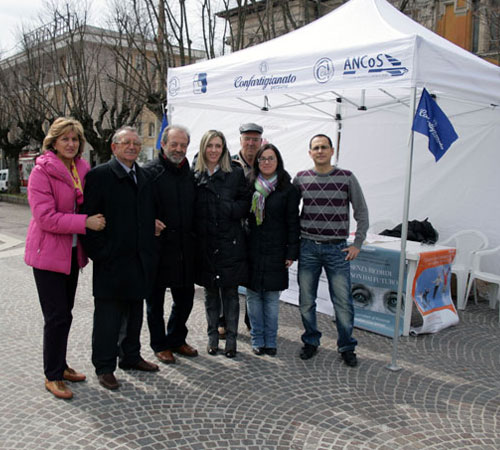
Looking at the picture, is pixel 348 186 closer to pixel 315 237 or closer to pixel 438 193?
pixel 315 237

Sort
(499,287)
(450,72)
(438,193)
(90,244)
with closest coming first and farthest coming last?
1. (90,244)
2. (450,72)
3. (499,287)
4. (438,193)

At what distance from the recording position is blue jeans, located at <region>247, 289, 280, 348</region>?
4328mm

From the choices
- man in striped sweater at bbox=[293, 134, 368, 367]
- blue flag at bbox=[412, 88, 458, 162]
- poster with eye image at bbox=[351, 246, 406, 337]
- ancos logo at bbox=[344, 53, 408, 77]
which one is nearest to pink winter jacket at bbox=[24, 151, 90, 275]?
man in striped sweater at bbox=[293, 134, 368, 367]

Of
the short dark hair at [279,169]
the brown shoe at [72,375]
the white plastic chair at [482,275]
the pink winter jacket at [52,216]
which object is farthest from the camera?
the white plastic chair at [482,275]

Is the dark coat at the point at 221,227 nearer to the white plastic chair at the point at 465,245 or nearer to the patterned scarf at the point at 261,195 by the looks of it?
the patterned scarf at the point at 261,195

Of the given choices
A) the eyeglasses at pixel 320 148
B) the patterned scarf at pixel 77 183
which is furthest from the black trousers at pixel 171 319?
the eyeglasses at pixel 320 148

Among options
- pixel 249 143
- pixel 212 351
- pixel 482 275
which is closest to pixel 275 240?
pixel 249 143

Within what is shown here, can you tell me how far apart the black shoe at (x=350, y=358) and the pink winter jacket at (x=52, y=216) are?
2365 millimetres

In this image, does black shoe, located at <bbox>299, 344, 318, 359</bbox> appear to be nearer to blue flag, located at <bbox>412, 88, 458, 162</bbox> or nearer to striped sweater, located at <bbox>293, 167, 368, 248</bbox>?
striped sweater, located at <bbox>293, 167, 368, 248</bbox>

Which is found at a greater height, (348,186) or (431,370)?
(348,186)

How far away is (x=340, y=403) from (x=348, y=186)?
1708 mm

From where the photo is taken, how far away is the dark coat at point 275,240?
413 centimetres

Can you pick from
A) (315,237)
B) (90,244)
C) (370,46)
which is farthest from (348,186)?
(90,244)

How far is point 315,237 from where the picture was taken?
4.15 metres
